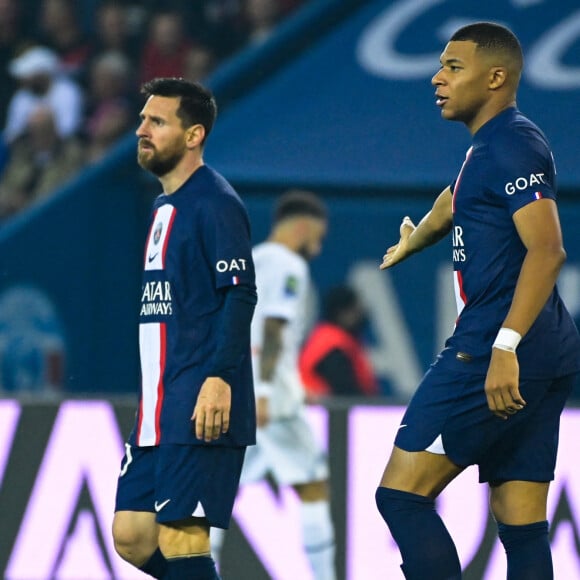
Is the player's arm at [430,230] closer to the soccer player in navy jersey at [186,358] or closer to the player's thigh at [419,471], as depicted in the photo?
the soccer player in navy jersey at [186,358]

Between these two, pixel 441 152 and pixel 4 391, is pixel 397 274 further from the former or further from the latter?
pixel 4 391

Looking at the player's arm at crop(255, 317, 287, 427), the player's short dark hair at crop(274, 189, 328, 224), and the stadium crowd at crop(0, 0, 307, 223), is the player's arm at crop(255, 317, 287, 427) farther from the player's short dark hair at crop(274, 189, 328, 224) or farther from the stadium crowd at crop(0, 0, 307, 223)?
the stadium crowd at crop(0, 0, 307, 223)

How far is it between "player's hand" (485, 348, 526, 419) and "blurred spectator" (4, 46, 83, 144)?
7697 millimetres

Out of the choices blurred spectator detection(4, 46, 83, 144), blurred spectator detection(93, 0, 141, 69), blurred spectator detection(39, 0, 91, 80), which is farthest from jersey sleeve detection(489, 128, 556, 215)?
blurred spectator detection(39, 0, 91, 80)

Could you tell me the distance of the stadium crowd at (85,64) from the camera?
11195mm

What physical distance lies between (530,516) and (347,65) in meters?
6.36

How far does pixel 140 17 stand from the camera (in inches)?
472

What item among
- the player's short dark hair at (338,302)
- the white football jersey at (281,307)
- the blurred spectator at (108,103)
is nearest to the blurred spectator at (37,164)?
the blurred spectator at (108,103)

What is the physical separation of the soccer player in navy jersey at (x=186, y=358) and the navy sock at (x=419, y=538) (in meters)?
0.58

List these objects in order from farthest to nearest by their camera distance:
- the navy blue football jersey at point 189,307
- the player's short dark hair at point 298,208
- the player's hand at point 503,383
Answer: the player's short dark hair at point 298,208
the navy blue football jersey at point 189,307
the player's hand at point 503,383

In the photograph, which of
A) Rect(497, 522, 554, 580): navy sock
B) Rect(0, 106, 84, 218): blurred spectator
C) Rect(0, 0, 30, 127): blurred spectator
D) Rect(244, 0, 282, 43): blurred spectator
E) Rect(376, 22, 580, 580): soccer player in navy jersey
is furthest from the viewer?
Rect(0, 0, 30, 127): blurred spectator

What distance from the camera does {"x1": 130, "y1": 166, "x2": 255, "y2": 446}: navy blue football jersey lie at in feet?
15.0

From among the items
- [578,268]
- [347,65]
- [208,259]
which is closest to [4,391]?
[347,65]

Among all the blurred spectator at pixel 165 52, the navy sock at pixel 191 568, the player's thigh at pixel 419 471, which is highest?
the blurred spectator at pixel 165 52
